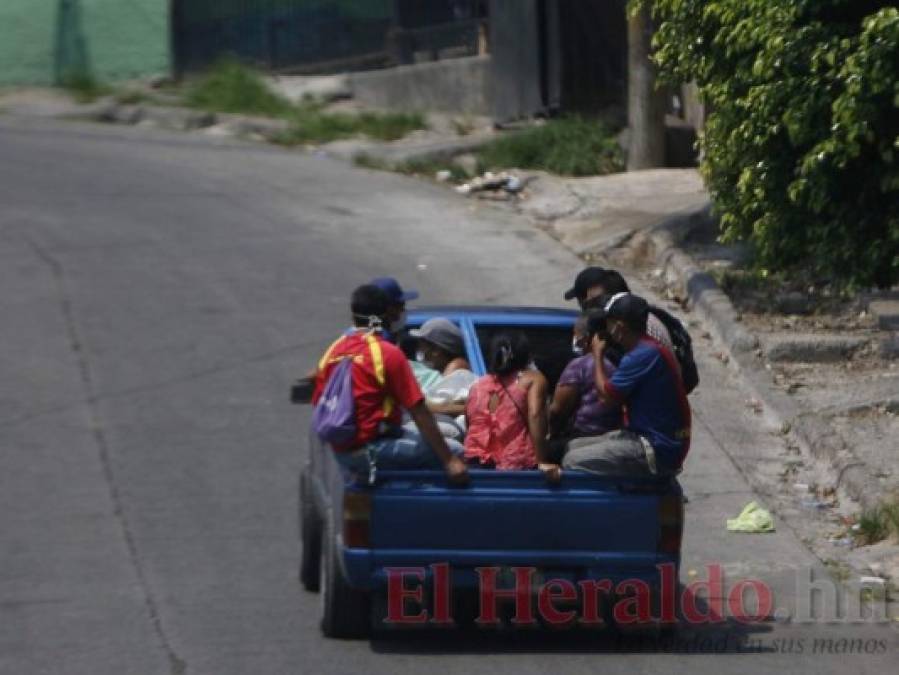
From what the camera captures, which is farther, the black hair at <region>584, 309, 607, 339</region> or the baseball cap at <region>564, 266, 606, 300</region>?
Answer: the baseball cap at <region>564, 266, 606, 300</region>

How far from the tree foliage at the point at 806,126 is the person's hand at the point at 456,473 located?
2297 millimetres

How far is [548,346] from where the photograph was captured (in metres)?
9.15

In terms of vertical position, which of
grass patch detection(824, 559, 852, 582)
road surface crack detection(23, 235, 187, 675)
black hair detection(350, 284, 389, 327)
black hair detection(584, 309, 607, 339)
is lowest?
grass patch detection(824, 559, 852, 582)

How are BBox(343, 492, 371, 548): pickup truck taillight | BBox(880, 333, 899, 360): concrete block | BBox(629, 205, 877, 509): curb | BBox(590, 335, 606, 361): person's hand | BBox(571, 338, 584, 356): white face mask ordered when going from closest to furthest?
BBox(343, 492, 371, 548): pickup truck taillight, BBox(590, 335, 606, 361): person's hand, BBox(571, 338, 584, 356): white face mask, BBox(629, 205, 877, 509): curb, BBox(880, 333, 899, 360): concrete block

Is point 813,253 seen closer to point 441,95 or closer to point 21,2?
point 441,95

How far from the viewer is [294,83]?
25453mm

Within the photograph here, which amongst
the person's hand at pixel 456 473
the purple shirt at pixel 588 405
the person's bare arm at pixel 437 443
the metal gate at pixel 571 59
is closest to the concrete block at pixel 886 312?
the purple shirt at pixel 588 405

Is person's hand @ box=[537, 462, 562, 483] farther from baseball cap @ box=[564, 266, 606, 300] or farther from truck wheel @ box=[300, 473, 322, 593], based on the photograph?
baseball cap @ box=[564, 266, 606, 300]

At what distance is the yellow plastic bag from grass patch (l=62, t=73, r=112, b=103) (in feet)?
57.5

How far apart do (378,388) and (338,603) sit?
39.9 inches

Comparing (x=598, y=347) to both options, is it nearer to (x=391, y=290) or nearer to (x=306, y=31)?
(x=391, y=290)

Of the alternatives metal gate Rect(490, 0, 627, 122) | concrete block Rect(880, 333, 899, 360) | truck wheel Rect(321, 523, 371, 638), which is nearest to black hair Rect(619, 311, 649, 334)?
truck wheel Rect(321, 523, 371, 638)

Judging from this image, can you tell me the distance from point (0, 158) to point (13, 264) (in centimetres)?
527

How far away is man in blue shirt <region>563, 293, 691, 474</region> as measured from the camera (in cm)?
764
